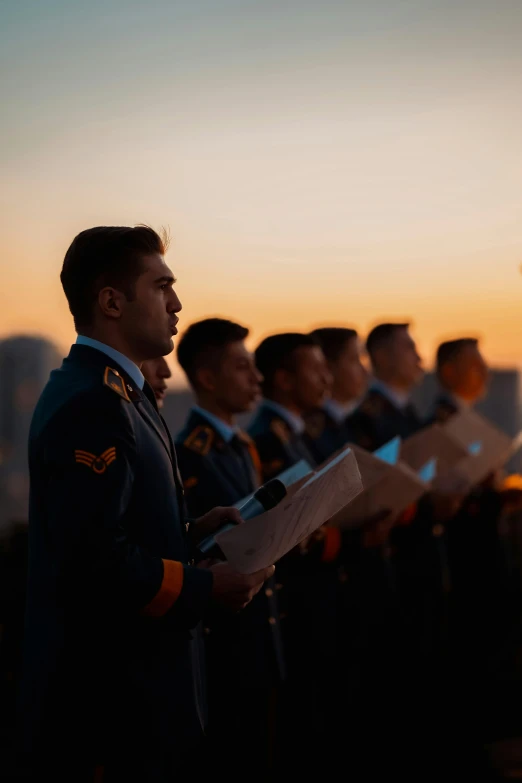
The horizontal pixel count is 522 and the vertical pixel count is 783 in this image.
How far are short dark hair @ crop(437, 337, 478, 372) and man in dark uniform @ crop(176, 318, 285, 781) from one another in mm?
4147

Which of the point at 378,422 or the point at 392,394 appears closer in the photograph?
the point at 378,422

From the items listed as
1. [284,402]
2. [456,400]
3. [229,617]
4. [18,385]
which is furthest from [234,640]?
[18,385]

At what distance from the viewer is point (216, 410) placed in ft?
15.3

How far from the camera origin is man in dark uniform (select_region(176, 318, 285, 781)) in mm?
4234

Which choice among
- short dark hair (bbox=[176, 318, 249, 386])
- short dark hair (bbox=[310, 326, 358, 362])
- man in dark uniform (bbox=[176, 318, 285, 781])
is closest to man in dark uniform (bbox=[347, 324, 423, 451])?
short dark hair (bbox=[310, 326, 358, 362])

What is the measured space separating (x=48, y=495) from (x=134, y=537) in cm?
24

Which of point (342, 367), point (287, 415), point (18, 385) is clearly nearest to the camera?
point (287, 415)

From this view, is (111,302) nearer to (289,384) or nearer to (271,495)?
(271,495)

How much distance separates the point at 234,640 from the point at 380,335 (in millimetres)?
3685

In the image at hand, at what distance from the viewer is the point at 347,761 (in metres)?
5.71

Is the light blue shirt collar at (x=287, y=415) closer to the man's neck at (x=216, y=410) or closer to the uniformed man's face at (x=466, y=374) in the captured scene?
the man's neck at (x=216, y=410)

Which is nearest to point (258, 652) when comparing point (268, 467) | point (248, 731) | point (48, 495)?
point (248, 731)

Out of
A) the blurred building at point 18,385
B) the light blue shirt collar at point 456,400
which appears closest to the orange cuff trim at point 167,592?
the light blue shirt collar at point 456,400

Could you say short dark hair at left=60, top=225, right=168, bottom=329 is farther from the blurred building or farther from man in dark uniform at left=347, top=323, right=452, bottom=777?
the blurred building
